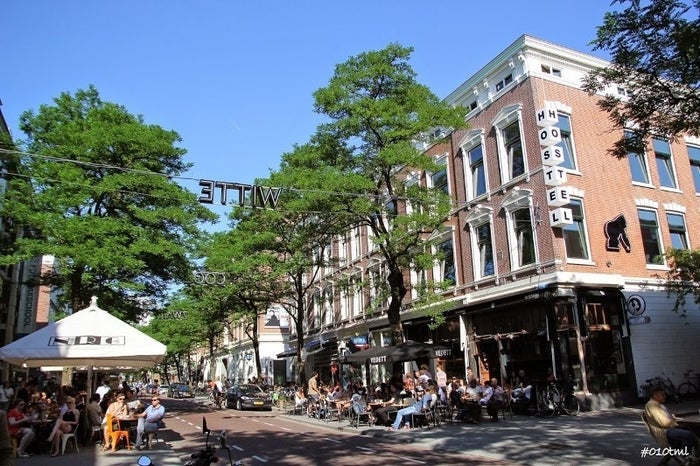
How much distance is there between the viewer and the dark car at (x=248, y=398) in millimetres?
→ 29734

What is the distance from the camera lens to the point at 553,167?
20.1 meters

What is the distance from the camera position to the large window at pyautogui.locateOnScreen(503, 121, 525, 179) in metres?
22.3

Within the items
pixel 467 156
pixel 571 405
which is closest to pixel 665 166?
pixel 467 156

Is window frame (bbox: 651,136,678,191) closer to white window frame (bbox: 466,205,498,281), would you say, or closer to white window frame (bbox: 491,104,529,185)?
white window frame (bbox: 491,104,529,185)

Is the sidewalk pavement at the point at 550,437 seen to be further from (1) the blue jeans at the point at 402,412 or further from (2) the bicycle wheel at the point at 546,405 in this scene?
(2) the bicycle wheel at the point at 546,405

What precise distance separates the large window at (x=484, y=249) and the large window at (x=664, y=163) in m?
8.12

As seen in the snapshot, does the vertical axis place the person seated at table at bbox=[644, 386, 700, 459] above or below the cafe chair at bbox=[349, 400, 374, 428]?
above

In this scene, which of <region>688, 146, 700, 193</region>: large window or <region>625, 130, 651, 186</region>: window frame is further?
<region>688, 146, 700, 193</region>: large window

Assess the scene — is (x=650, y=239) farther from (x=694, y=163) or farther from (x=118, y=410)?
(x=118, y=410)

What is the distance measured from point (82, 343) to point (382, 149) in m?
11.9

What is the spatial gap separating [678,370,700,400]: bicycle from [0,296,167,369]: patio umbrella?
62.1 feet

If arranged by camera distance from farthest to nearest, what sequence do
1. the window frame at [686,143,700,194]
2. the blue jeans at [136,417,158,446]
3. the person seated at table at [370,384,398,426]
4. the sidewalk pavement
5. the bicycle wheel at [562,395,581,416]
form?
the window frame at [686,143,700,194]
the bicycle wheel at [562,395,581,416]
the person seated at table at [370,384,398,426]
the blue jeans at [136,417,158,446]
the sidewalk pavement

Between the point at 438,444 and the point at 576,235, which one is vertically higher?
the point at 576,235

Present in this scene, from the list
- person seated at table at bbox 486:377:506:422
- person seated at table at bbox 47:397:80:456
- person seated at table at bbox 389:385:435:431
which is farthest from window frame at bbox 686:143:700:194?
person seated at table at bbox 47:397:80:456
